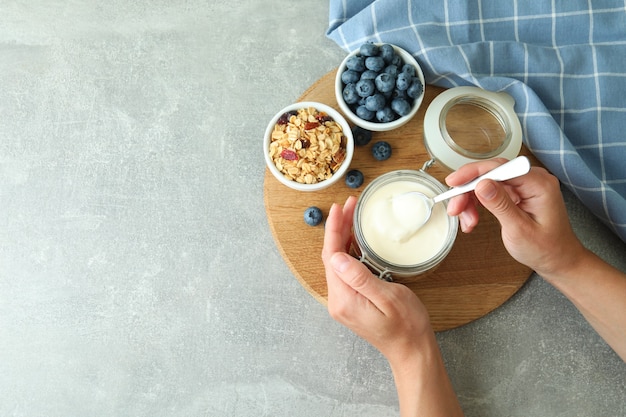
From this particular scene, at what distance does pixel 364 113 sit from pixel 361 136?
0.06 m

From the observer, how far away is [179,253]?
132 centimetres

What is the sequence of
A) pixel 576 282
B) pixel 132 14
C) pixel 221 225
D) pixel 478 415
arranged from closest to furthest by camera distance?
1. pixel 576 282
2. pixel 478 415
3. pixel 221 225
4. pixel 132 14

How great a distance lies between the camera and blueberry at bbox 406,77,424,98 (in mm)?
1032

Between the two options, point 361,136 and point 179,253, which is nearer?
point 361,136

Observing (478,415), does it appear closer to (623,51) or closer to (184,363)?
(184,363)

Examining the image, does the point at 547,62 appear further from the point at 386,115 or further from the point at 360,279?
the point at 360,279

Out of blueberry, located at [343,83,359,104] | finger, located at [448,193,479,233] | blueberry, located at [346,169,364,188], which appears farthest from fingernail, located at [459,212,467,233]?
blueberry, located at [343,83,359,104]

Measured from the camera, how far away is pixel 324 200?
110 cm

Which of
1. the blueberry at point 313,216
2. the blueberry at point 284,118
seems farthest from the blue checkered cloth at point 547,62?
the blueberry at point 313,216

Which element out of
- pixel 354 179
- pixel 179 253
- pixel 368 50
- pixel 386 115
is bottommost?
pixel 179 253

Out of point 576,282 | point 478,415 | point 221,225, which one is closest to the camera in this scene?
point 576,282

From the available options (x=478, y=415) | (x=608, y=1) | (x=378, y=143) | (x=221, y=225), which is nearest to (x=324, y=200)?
(x=378, y=143)

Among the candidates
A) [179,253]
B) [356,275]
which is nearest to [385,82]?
[356,275]

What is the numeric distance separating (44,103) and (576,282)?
142 centimetres
